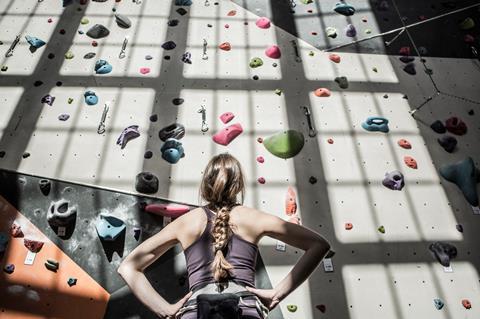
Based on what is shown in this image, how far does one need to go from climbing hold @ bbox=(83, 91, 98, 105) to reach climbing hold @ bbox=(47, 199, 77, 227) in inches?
45.3

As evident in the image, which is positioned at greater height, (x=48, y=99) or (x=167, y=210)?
(x=48, y=99)

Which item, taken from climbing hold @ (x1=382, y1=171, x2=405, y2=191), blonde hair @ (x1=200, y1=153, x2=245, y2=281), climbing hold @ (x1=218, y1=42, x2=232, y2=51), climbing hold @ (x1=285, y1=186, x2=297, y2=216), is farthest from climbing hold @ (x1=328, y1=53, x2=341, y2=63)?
blonde hair @ (x1=200, y1=153, x2=245, y2=281)

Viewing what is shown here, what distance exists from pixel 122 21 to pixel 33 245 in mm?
2785

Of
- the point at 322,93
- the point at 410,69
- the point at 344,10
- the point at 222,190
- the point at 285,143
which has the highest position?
the point at 222,190

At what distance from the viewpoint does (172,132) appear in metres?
3.94

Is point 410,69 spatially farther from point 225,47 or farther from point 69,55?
point 69,55

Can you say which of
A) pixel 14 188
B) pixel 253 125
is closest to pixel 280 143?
pixel 253 125

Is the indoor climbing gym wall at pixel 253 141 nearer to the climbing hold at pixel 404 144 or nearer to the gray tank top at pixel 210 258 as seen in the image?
the climbing hold at pixel 404 144

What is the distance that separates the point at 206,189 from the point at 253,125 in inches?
81.1

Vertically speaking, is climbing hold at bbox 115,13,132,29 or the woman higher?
the woman

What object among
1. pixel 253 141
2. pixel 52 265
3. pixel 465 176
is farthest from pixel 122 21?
pixel 465 176

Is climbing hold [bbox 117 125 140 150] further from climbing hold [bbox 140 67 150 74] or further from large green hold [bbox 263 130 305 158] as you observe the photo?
large green hold [bbox 263 130 305 158]

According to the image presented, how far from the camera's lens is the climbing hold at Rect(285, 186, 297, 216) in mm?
3502

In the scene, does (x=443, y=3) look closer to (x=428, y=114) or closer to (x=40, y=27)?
(x=428, y=114)
